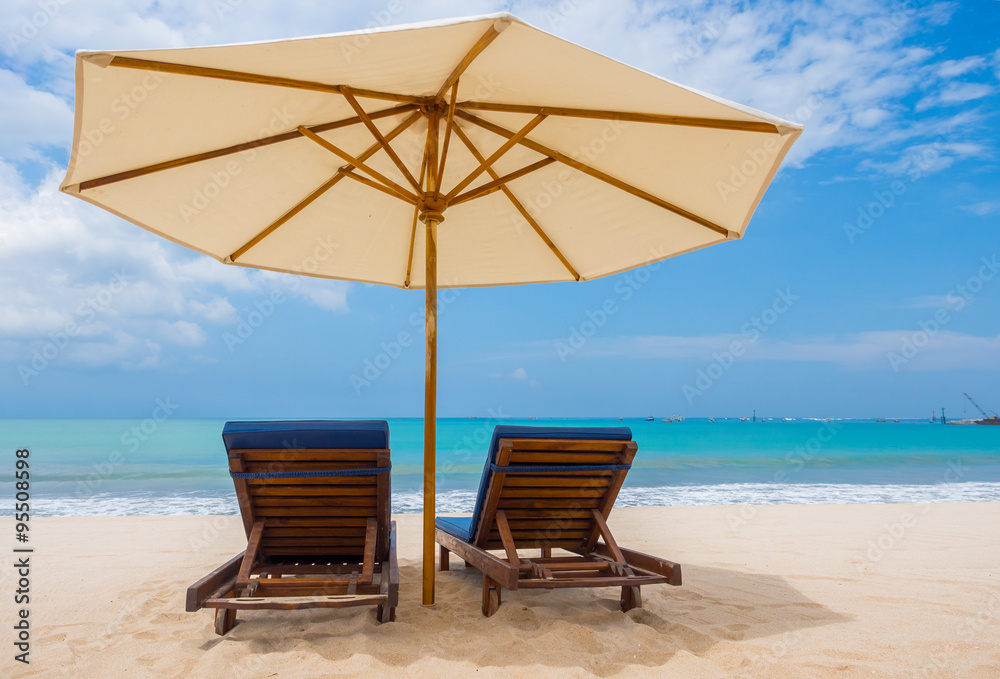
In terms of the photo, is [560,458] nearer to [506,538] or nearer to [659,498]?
[506,538]

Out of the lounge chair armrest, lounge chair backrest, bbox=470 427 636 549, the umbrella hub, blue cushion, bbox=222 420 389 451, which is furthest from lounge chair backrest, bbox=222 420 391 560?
the umbrella hub

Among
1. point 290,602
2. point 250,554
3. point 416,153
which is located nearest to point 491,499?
point 290,602

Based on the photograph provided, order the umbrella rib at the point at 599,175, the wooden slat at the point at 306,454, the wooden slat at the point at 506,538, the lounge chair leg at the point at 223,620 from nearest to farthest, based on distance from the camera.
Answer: the lounge chair leg at the point at 223,620 < the wooden slat at the point at 306,454 < the wooden slat at the point at 506,538 < the umbrella rib at the point at 599,175

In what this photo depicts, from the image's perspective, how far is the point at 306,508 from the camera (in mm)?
3035

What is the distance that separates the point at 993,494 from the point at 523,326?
3000 cm

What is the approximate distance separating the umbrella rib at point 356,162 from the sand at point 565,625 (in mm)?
2316

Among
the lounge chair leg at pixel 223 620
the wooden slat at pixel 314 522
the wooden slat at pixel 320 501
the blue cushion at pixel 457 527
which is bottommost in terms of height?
the lounge chair leg at pixel 223 620

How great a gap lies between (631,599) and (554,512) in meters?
0.63

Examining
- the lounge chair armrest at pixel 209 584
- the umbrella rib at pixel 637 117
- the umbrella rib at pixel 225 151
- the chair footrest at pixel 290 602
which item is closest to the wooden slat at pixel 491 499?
the chair footrest at pixel 290 602

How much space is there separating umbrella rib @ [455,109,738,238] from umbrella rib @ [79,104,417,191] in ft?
1.52

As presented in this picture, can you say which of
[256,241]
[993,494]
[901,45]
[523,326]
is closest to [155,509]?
Answer: [256,241]

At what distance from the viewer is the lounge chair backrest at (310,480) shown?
2.78m

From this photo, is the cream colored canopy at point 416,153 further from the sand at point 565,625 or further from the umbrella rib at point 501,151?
the sand at point 565,625

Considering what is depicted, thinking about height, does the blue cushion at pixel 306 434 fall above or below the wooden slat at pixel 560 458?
above
